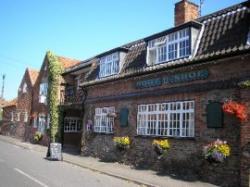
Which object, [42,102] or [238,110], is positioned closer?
[238,110]

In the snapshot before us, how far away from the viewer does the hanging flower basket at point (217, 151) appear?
1195 centimetres

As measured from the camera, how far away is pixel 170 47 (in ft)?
53.2

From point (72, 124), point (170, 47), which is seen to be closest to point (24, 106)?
point (72, 124)

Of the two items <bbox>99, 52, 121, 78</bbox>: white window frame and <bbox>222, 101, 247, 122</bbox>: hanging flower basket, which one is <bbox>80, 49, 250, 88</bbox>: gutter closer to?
<bbox>99, 52, 121, 78</bbox>: white window frame

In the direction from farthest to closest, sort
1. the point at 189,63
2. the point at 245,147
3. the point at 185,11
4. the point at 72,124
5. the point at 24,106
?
the point at 24,106 < the point at 72,124 < the point at 185,11 < the point at 189,63 < the point at 245,147

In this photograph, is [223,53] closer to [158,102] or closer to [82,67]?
[158,102]

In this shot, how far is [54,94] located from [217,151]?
68.5ft

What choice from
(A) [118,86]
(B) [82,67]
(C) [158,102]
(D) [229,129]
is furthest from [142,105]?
(B) [82,67]

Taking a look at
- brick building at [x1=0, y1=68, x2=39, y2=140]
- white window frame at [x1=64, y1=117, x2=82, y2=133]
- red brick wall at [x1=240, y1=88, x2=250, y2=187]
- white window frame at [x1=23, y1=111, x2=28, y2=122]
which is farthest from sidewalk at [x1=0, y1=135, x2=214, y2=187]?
white window frame at [x1=23, y1=111, x2=28, y2=122]

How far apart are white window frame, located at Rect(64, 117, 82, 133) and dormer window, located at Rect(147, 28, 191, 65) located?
1544 cm

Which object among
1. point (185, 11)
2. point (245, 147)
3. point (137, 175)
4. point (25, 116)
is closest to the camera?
point (245, 147)

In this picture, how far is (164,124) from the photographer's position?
1566 centimetres

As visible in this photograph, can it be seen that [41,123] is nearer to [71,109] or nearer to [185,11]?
[71,109]

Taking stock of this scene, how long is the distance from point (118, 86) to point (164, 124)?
4802mm
